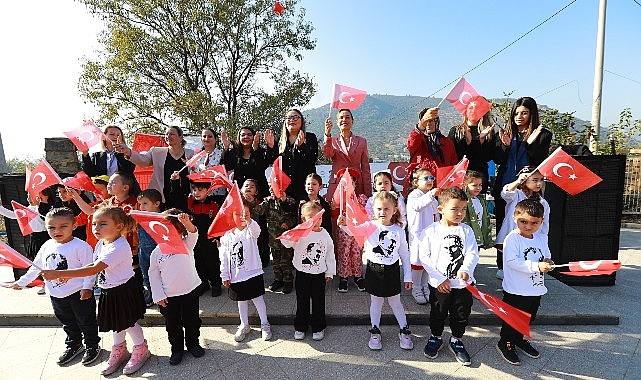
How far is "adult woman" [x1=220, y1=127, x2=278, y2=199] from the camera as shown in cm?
432

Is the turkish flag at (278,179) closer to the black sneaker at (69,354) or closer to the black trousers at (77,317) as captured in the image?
the black trousers at (77,317)

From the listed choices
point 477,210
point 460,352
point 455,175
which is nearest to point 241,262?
point 460,352

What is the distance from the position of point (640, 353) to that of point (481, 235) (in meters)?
1.62

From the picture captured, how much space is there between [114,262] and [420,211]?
292 centimetres

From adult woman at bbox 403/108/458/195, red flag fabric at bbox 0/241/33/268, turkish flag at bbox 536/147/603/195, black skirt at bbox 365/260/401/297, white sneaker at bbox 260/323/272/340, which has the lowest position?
white sneaker at bbox 260/323/272/340

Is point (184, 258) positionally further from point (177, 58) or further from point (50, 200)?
point (177, 58)

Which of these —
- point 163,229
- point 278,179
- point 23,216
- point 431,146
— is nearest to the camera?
point 163,229

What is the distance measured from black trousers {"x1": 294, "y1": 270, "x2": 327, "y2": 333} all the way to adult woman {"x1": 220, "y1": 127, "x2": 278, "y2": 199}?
1456 millimetres

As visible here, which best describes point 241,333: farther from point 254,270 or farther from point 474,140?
point 474,140

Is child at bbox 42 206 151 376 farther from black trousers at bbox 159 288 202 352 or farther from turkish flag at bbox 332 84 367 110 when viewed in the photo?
turkish flag at bbox 332 84 367 110

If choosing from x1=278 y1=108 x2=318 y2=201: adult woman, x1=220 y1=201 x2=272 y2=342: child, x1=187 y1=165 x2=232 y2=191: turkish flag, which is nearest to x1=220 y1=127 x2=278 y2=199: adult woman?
x1=278 y1=108 x2=318 y2=201: adult woman

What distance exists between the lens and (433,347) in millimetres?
3000

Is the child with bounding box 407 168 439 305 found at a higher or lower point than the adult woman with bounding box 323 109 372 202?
lower

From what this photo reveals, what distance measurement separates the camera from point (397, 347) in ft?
10.4
